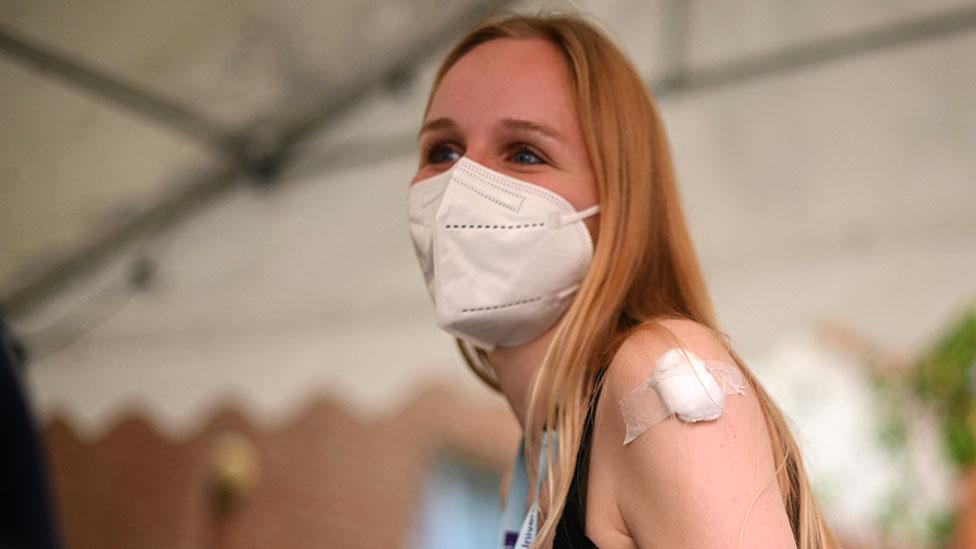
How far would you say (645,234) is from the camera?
139cm

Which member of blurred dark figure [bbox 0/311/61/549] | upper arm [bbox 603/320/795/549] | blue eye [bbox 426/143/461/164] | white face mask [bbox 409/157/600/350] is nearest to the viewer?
blurred dark figure [bbox 0/311/61/549]

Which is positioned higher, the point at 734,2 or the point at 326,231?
the point at 734,2

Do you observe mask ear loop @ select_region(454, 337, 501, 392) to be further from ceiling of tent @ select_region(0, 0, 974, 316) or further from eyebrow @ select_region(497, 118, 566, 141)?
ceiling of tent @ select_region(0, 0, 974, 316)

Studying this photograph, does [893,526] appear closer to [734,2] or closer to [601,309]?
[734,2]

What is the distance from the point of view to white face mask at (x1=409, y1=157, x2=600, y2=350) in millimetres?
1368

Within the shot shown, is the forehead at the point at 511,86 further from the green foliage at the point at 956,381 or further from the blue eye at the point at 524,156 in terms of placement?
the green foliage at the point at 956,381

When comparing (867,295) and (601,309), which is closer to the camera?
(601,309)

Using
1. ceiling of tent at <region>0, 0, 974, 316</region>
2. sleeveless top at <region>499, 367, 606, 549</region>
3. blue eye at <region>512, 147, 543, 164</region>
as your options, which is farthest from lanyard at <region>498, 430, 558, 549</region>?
ceiling of tent at <region>0, 0, 974, 316</region>

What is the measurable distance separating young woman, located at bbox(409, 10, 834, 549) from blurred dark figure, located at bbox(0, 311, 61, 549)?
23.2 inches

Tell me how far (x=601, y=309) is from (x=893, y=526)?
241cm

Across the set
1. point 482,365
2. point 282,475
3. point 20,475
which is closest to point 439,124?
point 482,365

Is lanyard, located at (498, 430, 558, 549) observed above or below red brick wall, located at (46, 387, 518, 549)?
below

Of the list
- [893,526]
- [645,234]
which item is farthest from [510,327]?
[893,526]

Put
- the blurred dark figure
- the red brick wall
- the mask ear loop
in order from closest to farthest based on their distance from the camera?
the blurred dark figure, the mask ear loop, the red brick wall
